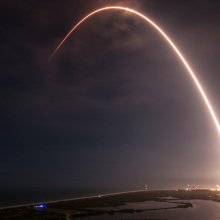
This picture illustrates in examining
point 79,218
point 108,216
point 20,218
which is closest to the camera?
point 20,218

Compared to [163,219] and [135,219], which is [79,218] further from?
[163,219]

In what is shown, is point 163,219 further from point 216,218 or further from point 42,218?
point 42,218

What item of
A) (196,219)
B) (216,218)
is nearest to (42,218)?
(196,219)

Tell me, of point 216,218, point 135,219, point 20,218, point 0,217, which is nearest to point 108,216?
point 135,219

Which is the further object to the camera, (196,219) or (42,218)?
(196,219)

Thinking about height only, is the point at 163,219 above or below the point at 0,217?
below

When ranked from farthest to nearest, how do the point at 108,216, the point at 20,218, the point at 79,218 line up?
the point at 108,216 → the point at 79,218 → the point at 20,218

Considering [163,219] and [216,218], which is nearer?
[163,219]

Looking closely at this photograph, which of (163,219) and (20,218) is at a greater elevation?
(20,218)
